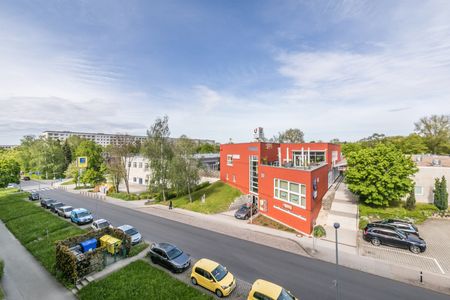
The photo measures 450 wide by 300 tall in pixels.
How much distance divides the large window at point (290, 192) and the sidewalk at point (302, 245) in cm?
344

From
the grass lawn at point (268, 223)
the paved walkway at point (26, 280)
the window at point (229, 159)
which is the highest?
the window at point (229, 159)

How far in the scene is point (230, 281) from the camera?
12367 millimetres

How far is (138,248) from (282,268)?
40.0 ft

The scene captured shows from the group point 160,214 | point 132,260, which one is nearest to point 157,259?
point 132,260

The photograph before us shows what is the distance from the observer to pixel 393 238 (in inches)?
705

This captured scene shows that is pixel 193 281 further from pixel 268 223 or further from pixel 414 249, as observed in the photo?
pixel 414 249

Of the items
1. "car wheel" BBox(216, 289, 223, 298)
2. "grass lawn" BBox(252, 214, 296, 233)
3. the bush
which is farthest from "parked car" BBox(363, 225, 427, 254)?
"car wheel" BBox(216, 289, 223, 298)

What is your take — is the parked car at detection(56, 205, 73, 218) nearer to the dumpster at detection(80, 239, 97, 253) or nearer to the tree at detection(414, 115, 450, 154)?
the dumpster at detection(80, 239, 97, 253)

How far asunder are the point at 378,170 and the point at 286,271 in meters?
18.6

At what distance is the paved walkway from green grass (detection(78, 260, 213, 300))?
4.75 feet

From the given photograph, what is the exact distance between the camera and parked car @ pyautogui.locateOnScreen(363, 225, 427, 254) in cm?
1709

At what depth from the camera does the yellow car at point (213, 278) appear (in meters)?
12.0

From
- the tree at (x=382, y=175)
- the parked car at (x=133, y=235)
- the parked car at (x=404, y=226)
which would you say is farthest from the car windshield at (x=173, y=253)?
the tree at (x=382, y=175)

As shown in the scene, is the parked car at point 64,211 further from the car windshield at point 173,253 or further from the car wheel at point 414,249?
the car wheel at point 414,249
